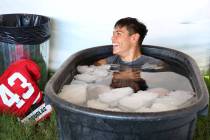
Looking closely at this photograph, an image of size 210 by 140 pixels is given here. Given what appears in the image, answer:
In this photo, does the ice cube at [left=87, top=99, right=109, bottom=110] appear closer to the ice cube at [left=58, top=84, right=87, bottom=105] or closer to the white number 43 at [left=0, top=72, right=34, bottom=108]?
the ice cube at [left=58, top=84, right=87, bottom=105]

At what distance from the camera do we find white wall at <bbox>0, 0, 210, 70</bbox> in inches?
134

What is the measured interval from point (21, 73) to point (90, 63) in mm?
477

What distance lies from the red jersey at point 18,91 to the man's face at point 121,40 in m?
0.62

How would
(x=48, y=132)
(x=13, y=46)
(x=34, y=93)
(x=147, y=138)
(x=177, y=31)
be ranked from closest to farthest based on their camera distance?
(x=147, y=138) → (x=48, y=132) → (x=34, y=93) → (x=13, y=46) → (x=177, y=31)

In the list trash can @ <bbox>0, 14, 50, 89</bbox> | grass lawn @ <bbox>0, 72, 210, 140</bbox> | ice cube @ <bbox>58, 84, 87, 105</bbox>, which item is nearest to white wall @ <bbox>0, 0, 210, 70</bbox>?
trash can @ <bbox>0, 14, 50, 89</bbox>

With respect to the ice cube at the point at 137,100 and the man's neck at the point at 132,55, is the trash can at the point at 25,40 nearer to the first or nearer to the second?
the man's neck at the point at 132,55

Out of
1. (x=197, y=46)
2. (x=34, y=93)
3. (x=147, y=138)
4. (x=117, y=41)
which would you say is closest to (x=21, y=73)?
(x=34, y=93)

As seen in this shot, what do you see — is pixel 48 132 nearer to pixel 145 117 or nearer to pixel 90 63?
pixel 90 63

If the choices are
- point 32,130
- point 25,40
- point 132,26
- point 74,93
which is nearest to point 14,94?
point 32,130

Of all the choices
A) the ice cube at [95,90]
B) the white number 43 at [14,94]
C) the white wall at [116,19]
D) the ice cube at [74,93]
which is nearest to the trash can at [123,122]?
the ice cube at [74,93]

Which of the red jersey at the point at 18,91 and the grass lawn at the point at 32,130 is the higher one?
the red jersey at the point at 18,91

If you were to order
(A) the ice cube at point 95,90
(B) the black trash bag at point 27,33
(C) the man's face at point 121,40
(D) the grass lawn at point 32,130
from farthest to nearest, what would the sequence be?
(B) the black trash bag at point 27,33
(C) the man's face at point 121,40
(D) the grass lawn at point 32,130
(A) the ice cube at point 95,90

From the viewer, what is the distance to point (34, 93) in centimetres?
288

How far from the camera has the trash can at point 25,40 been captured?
10.1ft
